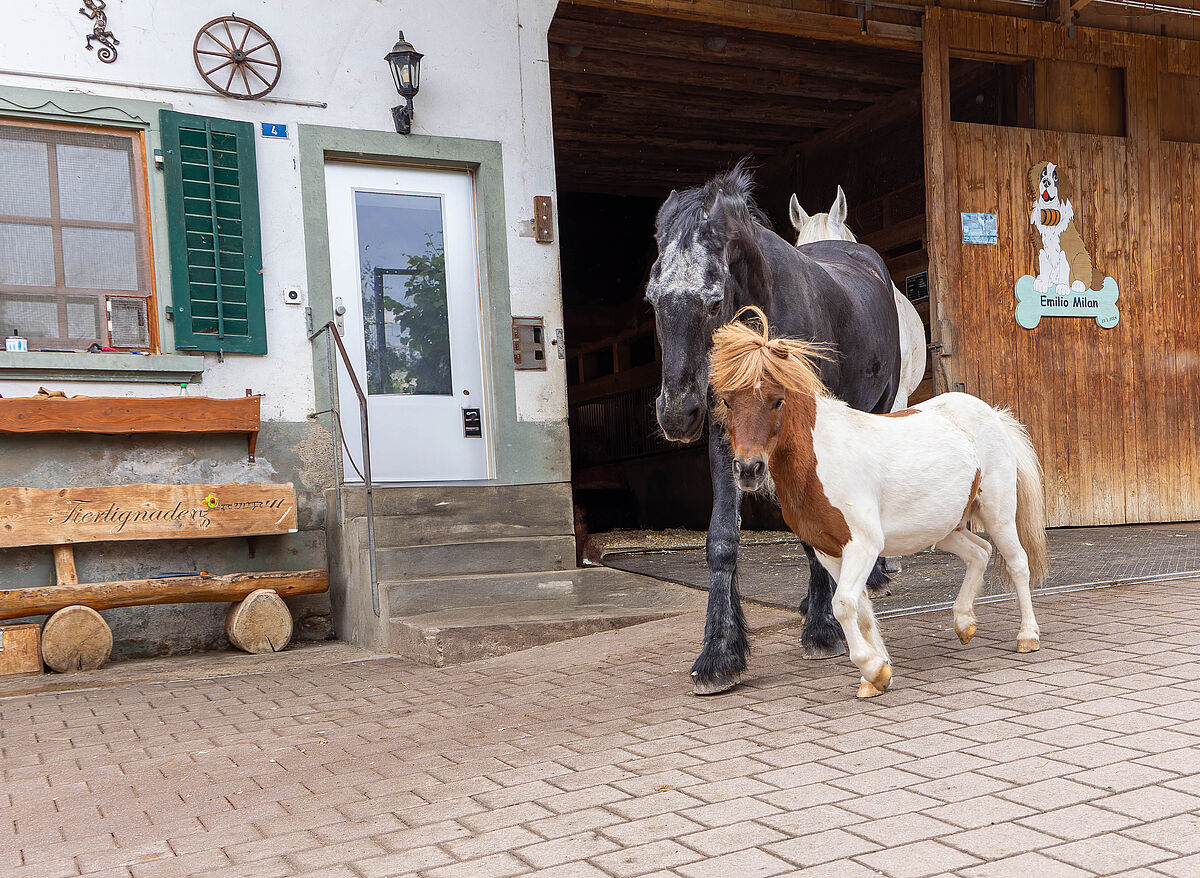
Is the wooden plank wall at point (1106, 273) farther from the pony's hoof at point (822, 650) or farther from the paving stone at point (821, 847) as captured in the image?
the paving stone at point (821, 847)

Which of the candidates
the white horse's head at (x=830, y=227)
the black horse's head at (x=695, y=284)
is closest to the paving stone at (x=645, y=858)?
the black horse's head at (x=695, y=284)

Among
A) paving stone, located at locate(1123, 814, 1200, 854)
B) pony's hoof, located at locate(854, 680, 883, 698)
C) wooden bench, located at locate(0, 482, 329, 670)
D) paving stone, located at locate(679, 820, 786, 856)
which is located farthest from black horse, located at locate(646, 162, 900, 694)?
wooden bench, located at locate(0, 482, 329, 670)

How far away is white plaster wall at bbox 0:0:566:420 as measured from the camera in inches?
264

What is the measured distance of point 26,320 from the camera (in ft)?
21.6

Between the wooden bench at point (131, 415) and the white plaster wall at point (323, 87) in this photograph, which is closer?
the wooden bench at point (131, 415)

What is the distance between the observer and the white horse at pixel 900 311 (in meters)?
6.88

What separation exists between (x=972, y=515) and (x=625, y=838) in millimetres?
2406

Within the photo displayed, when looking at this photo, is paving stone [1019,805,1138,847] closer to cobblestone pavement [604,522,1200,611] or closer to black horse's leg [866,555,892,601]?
cobblestone pavement [604,522,1200,611]

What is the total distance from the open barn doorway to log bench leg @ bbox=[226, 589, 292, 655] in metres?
2.86

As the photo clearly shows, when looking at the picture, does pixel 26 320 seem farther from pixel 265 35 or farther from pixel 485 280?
pixel 485 280

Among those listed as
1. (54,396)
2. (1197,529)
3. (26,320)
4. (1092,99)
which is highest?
(1092,99)

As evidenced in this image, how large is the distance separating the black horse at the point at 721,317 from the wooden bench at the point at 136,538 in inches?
138

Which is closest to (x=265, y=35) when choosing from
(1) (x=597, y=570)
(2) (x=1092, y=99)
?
(1) (x=597, y=570)

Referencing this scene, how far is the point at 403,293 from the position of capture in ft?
25.6
